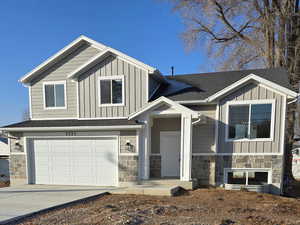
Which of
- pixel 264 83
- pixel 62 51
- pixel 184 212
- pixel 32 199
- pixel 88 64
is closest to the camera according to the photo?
pixel 184 212

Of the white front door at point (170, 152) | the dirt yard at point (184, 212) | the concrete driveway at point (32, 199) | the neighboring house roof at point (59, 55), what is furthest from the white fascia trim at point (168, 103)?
the neighboring house roof at point (59, 55)

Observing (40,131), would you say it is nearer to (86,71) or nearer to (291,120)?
(86,71)

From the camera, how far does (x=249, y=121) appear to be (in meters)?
7.59

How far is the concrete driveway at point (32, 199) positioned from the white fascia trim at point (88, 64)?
513 centimetres

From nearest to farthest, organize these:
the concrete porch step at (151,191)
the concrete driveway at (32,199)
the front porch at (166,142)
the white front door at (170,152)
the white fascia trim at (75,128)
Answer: the concrete driveway at (32,199), the concrete porch step at (151,191), the front porch at (166,142), the white fascia trim at (75,128), the white front door at (170,152)

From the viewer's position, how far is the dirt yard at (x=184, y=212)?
4.03 meters

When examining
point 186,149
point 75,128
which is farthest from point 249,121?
point 75,128

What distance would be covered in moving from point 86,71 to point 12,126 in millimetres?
4436

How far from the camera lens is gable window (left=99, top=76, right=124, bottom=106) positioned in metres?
8.53

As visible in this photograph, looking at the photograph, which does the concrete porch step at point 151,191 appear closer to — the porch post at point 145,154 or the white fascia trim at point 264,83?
the porch post at point 145,154

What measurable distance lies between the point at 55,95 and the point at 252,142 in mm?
9572

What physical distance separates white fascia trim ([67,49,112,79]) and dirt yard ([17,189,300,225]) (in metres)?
5.76

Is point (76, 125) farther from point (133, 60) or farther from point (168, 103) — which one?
point (168, 103)

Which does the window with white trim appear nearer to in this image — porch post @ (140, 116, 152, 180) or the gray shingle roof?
porch post @ (140, 116, 152, 180)
